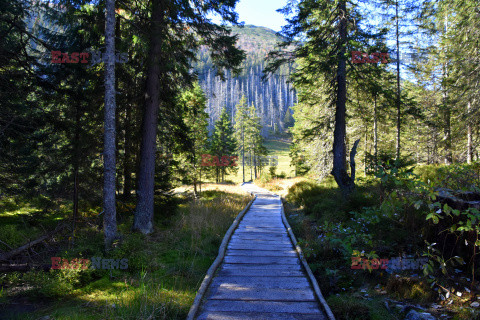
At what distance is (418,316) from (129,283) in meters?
5.20

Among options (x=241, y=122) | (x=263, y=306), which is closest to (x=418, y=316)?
(x=263, y=306)

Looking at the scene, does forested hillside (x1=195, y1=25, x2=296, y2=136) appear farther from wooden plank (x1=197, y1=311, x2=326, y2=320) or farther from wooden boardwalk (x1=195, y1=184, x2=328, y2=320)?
wooden plank (x1=197, y1=311, x2=326, y2=320)

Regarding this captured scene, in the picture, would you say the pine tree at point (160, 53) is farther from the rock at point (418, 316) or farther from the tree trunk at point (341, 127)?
the rock at point (418, 316)

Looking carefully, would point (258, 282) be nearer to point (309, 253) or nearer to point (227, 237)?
point (309, 253)

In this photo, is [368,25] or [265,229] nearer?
[265,229]

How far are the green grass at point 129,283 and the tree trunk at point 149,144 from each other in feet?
2.67

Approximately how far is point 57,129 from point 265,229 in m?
8.34

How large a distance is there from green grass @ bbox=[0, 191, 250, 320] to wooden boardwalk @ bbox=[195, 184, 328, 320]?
0.52 metres

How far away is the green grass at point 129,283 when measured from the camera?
3.71 m

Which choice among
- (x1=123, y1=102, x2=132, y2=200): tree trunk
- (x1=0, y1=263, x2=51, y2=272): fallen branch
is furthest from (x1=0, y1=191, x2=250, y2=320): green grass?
(x1=123, y1=102, x2=132, y2=200): tree trunk

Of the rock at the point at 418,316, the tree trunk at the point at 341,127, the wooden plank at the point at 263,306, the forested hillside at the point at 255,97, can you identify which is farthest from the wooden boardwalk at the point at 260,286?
the forested hillside at the point at 255,97

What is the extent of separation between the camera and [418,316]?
136 inches

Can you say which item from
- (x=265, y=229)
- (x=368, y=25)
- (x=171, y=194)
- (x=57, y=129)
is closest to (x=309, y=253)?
(x=265, y=229)

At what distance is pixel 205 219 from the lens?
9320 millimetres
